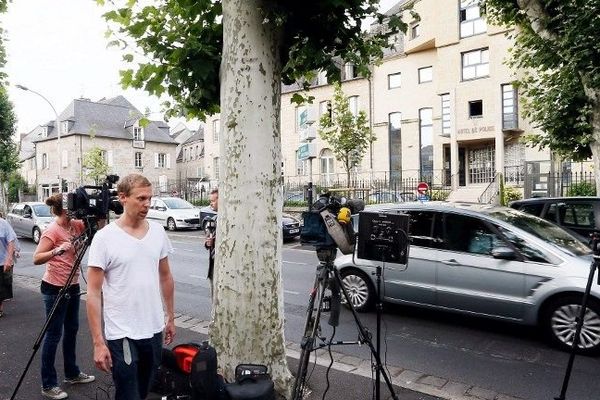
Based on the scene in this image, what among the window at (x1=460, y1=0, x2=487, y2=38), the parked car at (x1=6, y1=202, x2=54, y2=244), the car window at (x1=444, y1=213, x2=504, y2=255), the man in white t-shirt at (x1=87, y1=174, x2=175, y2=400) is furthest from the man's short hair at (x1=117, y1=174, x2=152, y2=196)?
the window at (x1=460, y1=0, x2=487, y2=38)

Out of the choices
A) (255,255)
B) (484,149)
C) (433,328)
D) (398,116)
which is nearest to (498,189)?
(484,149)

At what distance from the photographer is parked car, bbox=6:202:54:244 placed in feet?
69.1

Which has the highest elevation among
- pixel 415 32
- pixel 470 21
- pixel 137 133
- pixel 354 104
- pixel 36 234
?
pixel 415 32

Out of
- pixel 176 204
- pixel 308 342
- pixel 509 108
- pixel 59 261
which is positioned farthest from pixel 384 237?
pixel 509 108

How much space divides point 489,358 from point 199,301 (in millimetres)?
5341

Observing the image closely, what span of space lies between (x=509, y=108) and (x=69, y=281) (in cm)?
2633

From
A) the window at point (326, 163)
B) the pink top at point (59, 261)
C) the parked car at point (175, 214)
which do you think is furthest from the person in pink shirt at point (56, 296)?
the window at point (326, 163)

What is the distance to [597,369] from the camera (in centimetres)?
542

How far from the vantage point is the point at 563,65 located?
11.5 metres

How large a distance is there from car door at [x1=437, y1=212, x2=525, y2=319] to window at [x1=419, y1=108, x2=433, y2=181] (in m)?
24.9

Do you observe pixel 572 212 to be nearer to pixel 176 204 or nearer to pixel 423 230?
pixel 423 230

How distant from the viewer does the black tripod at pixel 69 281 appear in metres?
4.36

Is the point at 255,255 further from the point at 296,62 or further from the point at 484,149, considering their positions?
the point at 484,149

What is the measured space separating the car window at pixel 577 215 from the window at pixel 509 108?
709 inches
